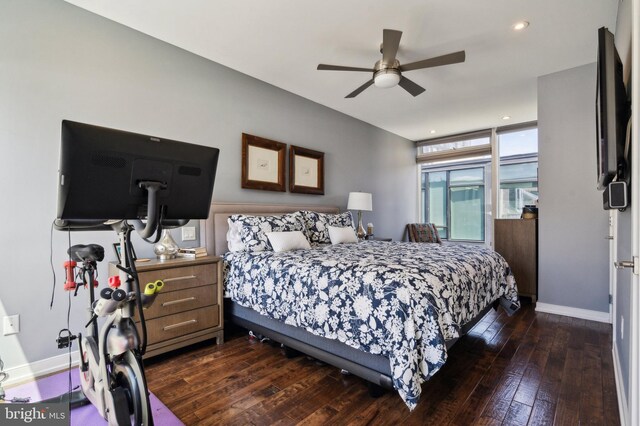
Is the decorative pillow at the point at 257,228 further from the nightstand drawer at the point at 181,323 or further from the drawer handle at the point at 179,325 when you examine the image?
the drawer handle at the point at 179,325

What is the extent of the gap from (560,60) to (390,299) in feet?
10.5

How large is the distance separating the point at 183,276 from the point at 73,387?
897mm

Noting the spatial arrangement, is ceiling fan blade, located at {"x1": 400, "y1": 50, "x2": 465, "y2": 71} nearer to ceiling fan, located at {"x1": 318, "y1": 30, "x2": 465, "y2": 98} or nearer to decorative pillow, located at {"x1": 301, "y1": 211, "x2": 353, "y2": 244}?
ceiling fan, located at {"x1": 318, "y1": 30, "x2": 465, "y2": 98}

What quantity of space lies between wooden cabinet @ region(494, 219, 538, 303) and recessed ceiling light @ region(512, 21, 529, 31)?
7.56 feet

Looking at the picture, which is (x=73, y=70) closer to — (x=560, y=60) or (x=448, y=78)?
(x=448, y=78)

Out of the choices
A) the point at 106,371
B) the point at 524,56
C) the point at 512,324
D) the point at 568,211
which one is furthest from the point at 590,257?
the point at 106,371

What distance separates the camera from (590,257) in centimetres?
321

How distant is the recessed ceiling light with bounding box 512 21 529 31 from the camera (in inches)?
98.5

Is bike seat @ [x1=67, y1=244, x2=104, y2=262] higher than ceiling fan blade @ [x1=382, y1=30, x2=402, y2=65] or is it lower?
lower

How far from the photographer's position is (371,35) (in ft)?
8.72

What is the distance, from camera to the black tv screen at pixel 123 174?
39.1 inches

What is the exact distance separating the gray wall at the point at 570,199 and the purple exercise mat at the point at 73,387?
12.5ft

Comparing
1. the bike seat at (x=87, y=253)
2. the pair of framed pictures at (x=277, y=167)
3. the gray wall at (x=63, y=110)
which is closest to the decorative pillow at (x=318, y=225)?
the pair of framed pictures at (x=277, y=167)

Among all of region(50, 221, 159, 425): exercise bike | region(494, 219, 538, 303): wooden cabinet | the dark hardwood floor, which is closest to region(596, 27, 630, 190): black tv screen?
the dark hardwood floor
